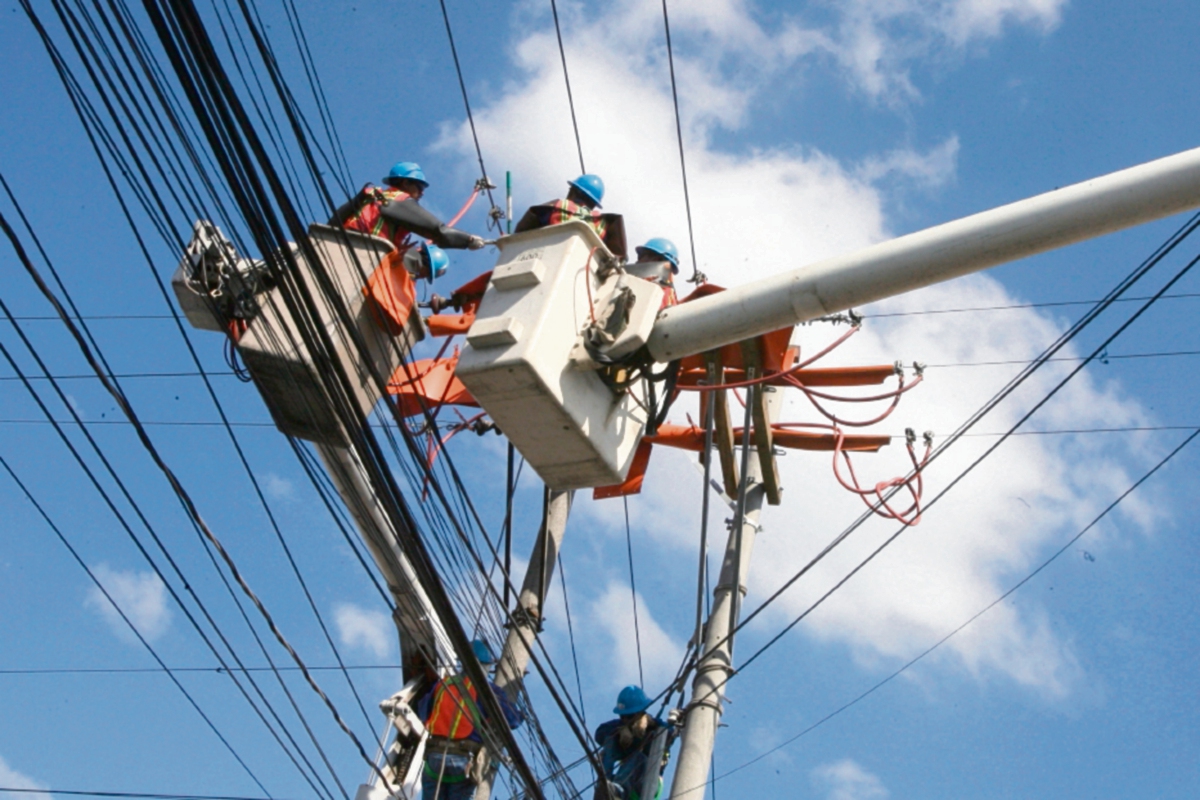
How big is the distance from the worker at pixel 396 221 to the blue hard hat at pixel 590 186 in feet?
3.91

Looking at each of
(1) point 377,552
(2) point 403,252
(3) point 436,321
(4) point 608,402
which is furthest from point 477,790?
(4) point 608,402

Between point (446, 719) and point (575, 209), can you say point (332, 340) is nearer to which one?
point (575, 209)

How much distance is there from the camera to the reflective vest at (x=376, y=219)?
255 inches

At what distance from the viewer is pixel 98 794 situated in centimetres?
742

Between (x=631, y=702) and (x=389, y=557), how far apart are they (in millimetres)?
2189

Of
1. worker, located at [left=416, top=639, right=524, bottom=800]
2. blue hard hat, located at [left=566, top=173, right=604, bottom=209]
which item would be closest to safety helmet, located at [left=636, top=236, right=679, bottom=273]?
blue hard hat, located at [left=566, top=173, right=604, bottom=209]

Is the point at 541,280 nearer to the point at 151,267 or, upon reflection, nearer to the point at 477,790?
the point at 151,267

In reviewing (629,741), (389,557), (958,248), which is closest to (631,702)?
(629,741)

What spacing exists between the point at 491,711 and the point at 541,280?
1.79m

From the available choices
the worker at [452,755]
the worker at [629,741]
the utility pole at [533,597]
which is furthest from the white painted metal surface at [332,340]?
the worker at [629,741]

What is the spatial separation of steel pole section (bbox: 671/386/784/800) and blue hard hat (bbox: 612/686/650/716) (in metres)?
1.09

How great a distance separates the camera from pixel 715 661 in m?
7.07

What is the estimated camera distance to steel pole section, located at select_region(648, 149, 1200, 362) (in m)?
3.78

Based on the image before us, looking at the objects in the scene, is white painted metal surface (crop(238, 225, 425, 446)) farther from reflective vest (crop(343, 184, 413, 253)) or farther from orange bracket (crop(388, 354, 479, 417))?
orange bracket (crop(388, 354, 479, 417))
